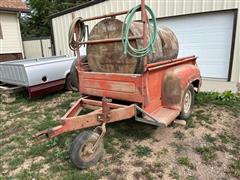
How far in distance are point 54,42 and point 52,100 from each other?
6.01 m

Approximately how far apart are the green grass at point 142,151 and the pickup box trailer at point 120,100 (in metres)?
0.42

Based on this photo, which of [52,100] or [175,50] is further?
[52,100]

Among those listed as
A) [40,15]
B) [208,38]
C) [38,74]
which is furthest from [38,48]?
[40,15]

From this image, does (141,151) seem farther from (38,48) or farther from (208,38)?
(38,48)

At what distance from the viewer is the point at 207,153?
3105 mm

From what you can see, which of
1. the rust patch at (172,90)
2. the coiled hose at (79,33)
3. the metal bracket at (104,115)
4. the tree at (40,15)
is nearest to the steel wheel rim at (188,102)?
the rust patch at (172,90)

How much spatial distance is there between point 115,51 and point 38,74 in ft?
9.14

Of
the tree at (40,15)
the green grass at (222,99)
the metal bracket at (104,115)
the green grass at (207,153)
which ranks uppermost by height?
the tree at (40,15)

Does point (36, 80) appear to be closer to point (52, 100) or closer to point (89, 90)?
point (52, 100)

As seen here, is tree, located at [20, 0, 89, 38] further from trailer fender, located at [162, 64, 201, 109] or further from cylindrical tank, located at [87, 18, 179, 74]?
trailer fender, located at [162, 64, 201, 109]

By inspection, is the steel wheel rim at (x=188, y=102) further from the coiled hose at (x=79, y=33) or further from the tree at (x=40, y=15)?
the tree at (x=40, y=15)

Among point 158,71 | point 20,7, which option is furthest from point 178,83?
point 20,7

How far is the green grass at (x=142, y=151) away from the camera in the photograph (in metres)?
3.11

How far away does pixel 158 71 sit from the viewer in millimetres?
3350
